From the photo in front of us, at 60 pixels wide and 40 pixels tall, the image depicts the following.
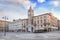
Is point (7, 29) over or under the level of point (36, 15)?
under

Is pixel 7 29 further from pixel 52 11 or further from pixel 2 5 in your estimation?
pixel 52 11

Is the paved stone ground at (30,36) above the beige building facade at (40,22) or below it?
below

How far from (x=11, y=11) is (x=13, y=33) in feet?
Answer: 1.54

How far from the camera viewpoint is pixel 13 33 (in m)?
2.48

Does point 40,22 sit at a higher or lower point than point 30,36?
higher

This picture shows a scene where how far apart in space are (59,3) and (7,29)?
1.23 meters

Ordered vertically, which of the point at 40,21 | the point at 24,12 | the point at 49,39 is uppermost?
the point at 24,12

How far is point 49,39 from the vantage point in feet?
7.83

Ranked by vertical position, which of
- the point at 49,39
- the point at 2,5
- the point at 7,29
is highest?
the point at 2,5

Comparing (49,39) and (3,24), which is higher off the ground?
(3,24)

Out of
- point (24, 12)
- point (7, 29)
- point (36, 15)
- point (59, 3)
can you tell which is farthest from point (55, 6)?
point (7, 29)

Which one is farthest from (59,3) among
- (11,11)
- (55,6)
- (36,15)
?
(11,11)

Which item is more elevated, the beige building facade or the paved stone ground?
the beige building facade

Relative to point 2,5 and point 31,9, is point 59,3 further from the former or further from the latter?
point 2,5
